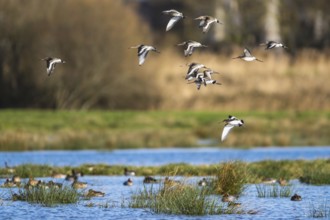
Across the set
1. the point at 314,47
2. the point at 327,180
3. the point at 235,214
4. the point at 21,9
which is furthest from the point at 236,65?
the point at 235,214

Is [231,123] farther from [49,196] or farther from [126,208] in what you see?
[49,196]

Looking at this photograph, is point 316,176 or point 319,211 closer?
point 319,211

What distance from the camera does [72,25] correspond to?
43344 mm

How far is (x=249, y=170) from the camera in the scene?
21984 mm

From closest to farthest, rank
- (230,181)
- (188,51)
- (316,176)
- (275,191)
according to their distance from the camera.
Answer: (188,51) → (230,181) → (275,191) → (316,176)

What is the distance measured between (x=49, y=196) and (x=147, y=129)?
17.4 m

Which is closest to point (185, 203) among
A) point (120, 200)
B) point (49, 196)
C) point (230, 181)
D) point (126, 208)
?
point (126, 208)

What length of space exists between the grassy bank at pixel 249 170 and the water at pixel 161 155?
2666 millimetres

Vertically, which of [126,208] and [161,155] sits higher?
[161,155]

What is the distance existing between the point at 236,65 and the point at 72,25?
8.00 m

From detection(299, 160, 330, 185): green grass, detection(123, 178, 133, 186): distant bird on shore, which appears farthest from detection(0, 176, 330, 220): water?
detection(123, 178, 133, 186): distant bird on shore

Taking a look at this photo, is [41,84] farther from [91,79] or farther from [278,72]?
[278,72]

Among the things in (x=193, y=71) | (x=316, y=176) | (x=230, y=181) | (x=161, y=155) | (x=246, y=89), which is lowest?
(x=230, y=181)

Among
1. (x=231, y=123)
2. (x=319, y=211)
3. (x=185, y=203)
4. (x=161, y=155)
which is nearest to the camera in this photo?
(x=185, y=203)
